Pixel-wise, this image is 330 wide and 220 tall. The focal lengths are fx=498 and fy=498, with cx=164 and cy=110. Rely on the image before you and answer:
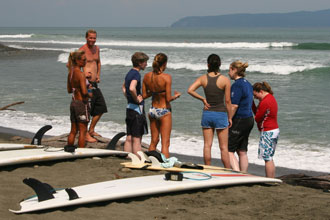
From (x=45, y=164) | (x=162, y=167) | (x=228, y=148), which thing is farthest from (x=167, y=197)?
(x=45, y=164)

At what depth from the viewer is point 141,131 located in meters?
6.80

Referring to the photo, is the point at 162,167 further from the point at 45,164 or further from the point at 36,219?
the point at 36,219

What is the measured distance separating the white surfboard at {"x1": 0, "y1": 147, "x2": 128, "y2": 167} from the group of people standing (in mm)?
396

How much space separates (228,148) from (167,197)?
160cm

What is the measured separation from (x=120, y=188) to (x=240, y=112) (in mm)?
2004

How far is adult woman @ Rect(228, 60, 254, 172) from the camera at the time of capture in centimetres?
619

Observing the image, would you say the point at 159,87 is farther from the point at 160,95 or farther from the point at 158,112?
the point at 158,112

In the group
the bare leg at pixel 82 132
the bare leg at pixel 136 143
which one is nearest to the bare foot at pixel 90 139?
the bare leg at pixel 82 132

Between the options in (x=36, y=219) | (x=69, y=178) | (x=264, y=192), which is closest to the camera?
(x=36, y=219)

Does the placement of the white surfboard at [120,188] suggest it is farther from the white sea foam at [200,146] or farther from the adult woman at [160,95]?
the white sea foam at [200,146]

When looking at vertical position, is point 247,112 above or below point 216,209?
above

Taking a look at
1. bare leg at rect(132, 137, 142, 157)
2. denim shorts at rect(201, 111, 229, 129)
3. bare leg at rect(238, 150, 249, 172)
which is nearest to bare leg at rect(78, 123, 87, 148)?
bare leg at rect(132, 137, 142, 157)

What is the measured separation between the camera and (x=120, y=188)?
511 cm

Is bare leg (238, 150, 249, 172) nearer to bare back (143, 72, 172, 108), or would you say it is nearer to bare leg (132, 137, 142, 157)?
bare back (143, 72, 172, 108)
